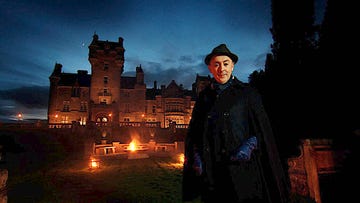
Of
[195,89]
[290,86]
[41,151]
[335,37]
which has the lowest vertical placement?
[41,151]

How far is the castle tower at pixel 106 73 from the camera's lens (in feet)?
139

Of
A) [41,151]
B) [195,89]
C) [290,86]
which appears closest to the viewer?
[290,86]

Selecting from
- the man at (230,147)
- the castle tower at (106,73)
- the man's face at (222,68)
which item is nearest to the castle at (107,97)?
the castle tower at (106,73)

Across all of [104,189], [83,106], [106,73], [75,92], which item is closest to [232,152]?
[104,189]

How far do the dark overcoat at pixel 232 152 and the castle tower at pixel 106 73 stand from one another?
40.1 m

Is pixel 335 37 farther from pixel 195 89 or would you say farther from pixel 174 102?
pixel 195 89

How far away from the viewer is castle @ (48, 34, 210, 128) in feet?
140

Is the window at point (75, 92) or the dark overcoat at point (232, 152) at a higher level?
the window at point (75, 92)

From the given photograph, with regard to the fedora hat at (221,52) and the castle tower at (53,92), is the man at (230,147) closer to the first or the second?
the fedora hat at (221,52)

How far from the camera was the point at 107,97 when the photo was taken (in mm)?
43094

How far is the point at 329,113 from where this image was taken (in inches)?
379

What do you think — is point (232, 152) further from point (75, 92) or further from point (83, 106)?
point (75, 92)

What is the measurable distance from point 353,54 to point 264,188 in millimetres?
10600

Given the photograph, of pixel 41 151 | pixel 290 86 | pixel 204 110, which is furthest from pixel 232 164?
pixel 41 151
